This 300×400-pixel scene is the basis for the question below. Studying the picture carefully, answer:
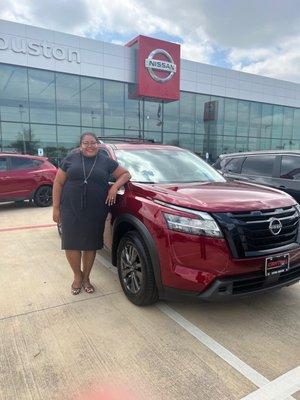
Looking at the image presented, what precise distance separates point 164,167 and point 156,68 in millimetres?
22074

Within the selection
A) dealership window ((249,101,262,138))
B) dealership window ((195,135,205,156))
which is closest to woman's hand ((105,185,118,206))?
dealership window ((195,135,205,156))

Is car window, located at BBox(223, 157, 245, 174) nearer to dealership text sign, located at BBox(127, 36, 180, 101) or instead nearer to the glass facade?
the glass facade

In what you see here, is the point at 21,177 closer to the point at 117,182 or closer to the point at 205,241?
the point at 117,182

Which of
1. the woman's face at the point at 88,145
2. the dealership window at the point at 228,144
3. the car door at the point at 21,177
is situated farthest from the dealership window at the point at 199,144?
the woman's face at the point at 88,145

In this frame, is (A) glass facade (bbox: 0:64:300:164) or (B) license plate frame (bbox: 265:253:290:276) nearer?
(B) license plate frame (bbox: 265:253:290:276)

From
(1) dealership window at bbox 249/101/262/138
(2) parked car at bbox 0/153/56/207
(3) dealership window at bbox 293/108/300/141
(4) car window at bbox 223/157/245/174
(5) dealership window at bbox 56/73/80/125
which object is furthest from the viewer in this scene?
(3) dealership window at bbox 293/108/300/141

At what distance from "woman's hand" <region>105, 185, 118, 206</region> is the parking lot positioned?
1.06m

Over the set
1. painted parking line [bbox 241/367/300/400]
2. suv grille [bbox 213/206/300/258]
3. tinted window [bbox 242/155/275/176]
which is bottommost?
painted parking line [bbox 241/367/300/400]

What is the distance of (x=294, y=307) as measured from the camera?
368cm

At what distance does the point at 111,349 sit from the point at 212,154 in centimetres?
2820

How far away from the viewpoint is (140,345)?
2963 mm

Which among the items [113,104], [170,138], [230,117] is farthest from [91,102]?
[230,117]

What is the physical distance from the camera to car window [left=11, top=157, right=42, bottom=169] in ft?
31.7

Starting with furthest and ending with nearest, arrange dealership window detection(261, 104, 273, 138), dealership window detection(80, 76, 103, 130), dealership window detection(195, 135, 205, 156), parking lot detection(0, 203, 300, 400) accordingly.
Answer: dealership window detection(261, 104, 273, 138) < dealership window detection(195, 135, 205, 156) < dealership window detection(80, 76, 103, 130) < parking lot detection(0, 203, 300, 400)
